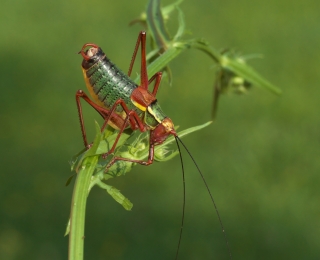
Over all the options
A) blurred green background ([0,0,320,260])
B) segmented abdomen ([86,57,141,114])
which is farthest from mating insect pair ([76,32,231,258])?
blurred green background ([0,0,320,260])

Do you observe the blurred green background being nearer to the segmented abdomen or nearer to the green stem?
the segmented abdomen

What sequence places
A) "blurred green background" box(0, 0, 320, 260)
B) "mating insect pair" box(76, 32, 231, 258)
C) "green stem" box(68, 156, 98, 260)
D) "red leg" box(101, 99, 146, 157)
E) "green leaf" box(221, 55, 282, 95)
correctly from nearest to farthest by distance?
"green stem" box(68, 156, 98, 260) → "red leg" box(101, 99, 146, 157) → "mating insect pair" box(76, 32, 231, 258) → "green leaf" box(221, 55, 282, 95) → "blurred green background" box(0, 0, 320, 260)

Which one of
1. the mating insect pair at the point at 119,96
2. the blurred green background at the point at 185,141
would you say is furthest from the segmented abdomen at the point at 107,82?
the blurred green background at the point at 185,141

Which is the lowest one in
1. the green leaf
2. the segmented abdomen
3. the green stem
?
the green stem

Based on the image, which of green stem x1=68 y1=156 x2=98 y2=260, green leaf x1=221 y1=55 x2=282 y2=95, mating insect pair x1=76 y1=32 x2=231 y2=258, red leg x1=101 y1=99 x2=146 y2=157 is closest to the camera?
green stem x1=68 y1=156 x2=98 y2=260

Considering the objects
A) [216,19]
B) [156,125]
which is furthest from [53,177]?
[216,19]

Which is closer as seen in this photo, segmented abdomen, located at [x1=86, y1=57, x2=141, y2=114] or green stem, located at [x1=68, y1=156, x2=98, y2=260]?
green stem, located at [x1=68, y1=156, x2=98, y2=260]

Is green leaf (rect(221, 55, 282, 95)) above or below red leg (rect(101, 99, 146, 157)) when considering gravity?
above
